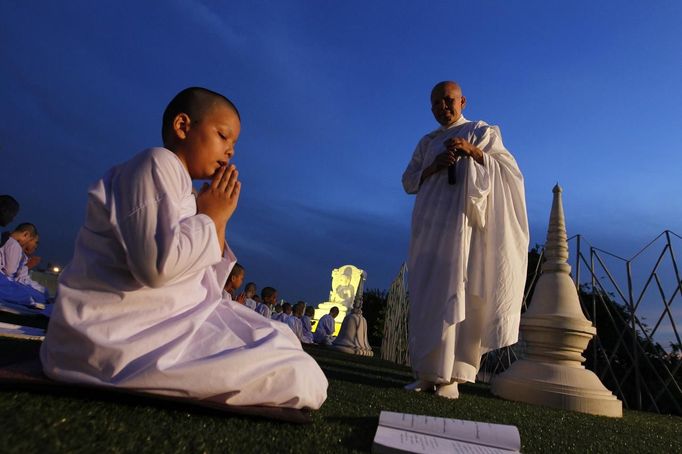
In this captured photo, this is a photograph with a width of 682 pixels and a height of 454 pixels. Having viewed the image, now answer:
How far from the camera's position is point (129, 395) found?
5.53 feet

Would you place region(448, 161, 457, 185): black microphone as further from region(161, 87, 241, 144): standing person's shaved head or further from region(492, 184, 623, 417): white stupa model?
region(161, 87, 241, 144): standing person's shaved head

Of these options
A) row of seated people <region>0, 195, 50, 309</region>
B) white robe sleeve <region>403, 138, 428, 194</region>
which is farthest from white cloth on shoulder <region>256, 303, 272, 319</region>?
white robe sleeve <region>403, 138, 428, 194</region>

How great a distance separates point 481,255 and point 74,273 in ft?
11.2

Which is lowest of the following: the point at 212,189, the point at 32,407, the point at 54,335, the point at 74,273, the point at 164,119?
the point at 32,407

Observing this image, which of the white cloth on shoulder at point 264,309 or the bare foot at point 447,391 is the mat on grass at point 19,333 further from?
the white cloth on shoulder at point 264,309

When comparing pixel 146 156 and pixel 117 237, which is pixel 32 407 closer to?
pixel 117 237

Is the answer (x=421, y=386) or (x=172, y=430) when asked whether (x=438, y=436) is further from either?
(x=421, y=386)

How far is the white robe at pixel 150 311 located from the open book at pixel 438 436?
38 centimetres

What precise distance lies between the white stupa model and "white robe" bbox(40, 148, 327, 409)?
11.1 feet

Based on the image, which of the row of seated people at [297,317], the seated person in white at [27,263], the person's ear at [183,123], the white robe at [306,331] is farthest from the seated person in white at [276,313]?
the person's ear at [183,123]

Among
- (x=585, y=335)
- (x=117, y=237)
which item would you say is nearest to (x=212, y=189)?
(x=117, y=237)

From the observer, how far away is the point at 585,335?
4684 millimetres

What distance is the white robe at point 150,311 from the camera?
1.53 metres

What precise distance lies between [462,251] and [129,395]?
9.64ft
